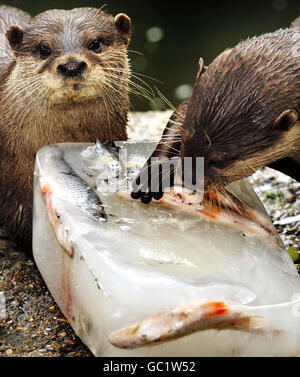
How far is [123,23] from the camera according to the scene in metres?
2.94

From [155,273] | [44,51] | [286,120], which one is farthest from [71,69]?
[155,273]

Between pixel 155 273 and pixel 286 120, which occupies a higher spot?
pixel 286 120

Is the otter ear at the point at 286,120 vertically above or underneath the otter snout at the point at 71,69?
underneath

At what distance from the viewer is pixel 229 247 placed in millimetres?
2260

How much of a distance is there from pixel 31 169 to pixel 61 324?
2.67 feet

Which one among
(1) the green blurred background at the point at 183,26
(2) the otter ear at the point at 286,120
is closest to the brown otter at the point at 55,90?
(2) the otter ear at the point at 286,120

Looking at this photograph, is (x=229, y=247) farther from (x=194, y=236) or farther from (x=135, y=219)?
(x=135, y=219)

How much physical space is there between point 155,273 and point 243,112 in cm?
70

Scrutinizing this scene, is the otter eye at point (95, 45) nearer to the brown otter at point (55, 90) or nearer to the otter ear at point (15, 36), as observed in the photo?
the brown otter at point (55, 90)

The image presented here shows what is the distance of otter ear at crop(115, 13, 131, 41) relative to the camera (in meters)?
2.92

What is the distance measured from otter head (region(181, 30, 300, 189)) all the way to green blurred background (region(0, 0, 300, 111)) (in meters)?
5.54

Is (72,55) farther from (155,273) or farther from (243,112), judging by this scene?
(155,273)

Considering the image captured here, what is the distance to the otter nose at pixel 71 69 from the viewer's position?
257 centimetres

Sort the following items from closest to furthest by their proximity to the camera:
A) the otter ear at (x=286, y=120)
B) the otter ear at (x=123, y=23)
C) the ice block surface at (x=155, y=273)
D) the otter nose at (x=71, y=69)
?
the ice block surface at (x=155, y=273) < the otter ear at (x=286, y=120) < the otter nose at (x=71, y=69) < the otter ear at (x=123, y=23)
